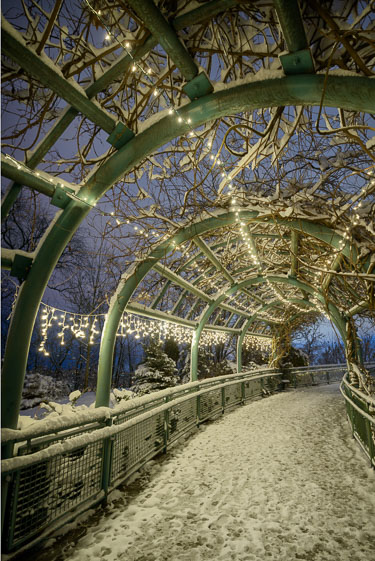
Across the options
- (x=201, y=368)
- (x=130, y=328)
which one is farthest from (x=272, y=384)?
(x=130, y=328)

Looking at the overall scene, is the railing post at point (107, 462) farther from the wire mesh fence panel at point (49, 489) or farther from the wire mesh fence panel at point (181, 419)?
the wire mesh fence panel at point (181, 419)

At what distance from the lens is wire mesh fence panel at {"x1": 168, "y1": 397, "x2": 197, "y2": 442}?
5.97 meters

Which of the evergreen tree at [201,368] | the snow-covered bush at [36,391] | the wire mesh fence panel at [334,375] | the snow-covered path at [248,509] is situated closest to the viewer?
the snow-covered path at [248,509]

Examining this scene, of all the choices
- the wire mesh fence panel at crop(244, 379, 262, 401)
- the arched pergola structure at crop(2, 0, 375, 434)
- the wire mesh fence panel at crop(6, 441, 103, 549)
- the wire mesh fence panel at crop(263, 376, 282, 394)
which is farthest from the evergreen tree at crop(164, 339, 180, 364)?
the wire mesh fence panel at crop(6, 441, 103, 549)

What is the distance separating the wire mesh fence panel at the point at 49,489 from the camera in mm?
2471

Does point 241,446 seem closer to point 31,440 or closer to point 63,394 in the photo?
point 31,440

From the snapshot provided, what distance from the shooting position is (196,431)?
707 cm

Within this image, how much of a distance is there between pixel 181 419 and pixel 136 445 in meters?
2.32

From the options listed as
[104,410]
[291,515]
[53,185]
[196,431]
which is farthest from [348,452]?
[53,185]

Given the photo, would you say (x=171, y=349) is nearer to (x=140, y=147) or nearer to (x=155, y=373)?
(x=155, y=373)

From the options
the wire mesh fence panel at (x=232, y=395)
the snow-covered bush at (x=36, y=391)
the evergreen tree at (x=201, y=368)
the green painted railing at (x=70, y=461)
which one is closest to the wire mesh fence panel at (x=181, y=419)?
the green painted railing at (x=70, y=461)

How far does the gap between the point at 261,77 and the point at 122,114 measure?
1.58 meters

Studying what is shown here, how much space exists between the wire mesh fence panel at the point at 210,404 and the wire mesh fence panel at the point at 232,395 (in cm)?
63

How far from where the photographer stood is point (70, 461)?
3129mm
